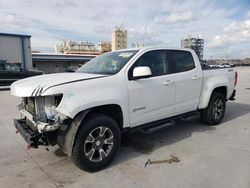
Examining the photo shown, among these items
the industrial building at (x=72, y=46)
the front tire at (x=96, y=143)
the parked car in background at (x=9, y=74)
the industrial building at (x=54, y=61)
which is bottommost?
the front tire at (x=96, y=143)

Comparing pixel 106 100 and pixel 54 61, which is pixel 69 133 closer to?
pixel 106 100

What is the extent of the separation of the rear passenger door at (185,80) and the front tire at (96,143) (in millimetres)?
1732

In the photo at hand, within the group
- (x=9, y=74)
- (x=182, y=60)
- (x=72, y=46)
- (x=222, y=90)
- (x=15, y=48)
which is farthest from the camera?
(x=72, y=46)

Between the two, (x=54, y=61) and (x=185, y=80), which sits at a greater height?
(x=54, y=61)

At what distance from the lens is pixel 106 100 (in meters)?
3.41

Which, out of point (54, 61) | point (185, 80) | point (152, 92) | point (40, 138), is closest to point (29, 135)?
point (40, 138)

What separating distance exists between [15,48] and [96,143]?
66.7 ft

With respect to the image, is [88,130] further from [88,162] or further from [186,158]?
[186,158]

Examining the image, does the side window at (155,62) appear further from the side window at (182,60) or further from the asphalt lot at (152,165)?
the asphalt lot at (152,165)

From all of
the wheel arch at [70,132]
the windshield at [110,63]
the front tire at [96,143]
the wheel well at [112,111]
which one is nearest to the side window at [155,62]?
the windshield at [110,63]

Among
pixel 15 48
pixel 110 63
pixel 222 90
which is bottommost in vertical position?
pixel 222 90

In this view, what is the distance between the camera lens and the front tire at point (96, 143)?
10.6 feet

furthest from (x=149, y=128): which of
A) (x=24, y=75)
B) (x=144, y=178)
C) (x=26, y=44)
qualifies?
(x=26, y=44)

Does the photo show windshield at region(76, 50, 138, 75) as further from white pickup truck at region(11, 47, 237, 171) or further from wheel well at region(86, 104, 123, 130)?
wheel well at region(86, 104, 123, 130)
